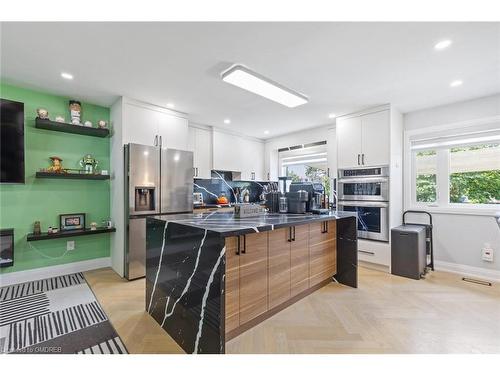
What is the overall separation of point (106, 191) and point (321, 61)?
3448mm

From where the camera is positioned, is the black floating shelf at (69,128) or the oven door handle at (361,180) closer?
the black floating shelf at (69,128)

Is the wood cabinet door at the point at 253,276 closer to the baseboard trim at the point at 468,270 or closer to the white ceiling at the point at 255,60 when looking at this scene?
the white ceiling at the point at 255,60

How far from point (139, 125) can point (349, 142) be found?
326 centimetres

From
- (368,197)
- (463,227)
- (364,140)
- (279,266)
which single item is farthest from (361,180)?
(279,266)

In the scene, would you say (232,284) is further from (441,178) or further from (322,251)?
(441,178)

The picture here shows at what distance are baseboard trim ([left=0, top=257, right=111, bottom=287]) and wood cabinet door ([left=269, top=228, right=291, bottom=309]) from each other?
2.87 meters

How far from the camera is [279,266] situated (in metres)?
2.06

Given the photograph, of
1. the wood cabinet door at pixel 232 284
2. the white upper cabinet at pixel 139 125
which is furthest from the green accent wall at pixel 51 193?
the wood cabinet door at pixel 232 284

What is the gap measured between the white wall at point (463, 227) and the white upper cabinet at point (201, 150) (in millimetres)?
3530

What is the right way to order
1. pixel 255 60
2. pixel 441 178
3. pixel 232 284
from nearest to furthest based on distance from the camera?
pixel 232 284, pixel 255 60, pixel 441 178

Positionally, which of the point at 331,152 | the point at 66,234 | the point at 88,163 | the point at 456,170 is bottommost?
the point at 66,234

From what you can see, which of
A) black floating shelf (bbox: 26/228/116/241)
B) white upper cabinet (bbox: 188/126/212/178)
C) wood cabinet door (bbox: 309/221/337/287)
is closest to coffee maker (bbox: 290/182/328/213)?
wood cabinet door (bbox: 309/221/337/287)

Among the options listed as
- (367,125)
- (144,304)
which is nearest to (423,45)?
(367,125)

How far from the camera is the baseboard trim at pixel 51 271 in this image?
2879 mm
